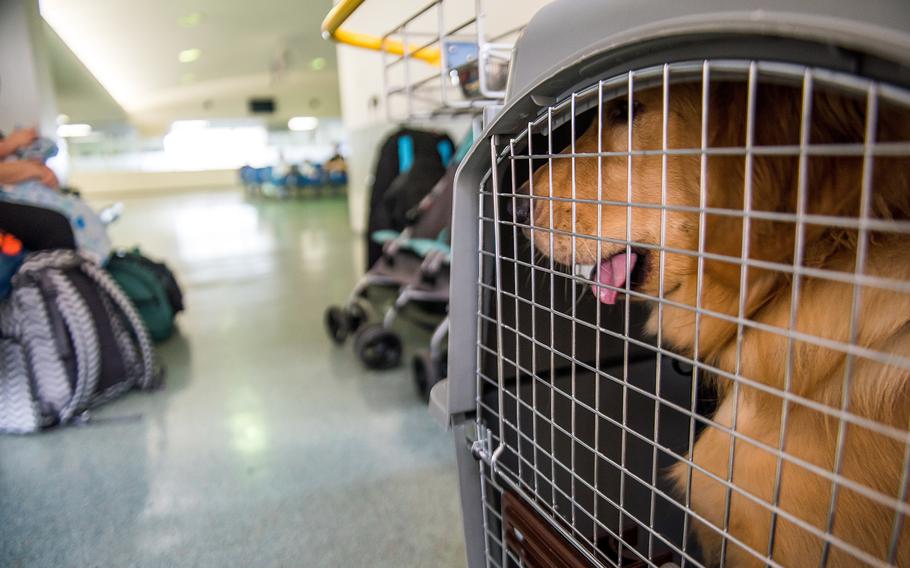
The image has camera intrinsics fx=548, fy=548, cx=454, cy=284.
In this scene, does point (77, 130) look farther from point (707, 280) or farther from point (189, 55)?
point (707, 280)

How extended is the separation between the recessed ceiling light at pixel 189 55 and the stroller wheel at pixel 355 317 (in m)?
9.70

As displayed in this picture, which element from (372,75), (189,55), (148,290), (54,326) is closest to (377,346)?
(54,326)

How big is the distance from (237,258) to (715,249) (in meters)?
4.29

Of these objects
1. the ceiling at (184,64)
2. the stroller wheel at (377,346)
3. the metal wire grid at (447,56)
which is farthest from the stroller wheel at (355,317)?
the ceiling at (184,64)

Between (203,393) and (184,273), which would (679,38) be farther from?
(184,273)

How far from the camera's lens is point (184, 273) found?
12.5 ft

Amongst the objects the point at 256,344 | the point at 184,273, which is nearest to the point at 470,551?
the point at 256,344

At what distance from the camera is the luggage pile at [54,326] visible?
155 centimetres

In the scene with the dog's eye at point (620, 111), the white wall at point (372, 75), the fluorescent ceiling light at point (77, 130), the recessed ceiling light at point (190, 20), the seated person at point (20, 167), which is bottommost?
the dog's eye at point (620, 111)

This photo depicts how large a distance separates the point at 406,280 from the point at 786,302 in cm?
156

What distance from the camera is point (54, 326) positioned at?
1.56 metres

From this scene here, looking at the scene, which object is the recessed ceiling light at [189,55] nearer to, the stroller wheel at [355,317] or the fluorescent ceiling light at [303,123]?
the fluorescent ceiling light at [303,123]

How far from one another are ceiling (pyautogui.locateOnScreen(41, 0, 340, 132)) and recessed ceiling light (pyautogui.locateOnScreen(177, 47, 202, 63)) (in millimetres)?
106

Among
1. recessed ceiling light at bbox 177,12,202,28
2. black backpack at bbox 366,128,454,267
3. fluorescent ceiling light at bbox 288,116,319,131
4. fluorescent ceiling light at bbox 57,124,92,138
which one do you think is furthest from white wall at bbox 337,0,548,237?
fluorescent ceiling light at bbox 57,124,92,138
